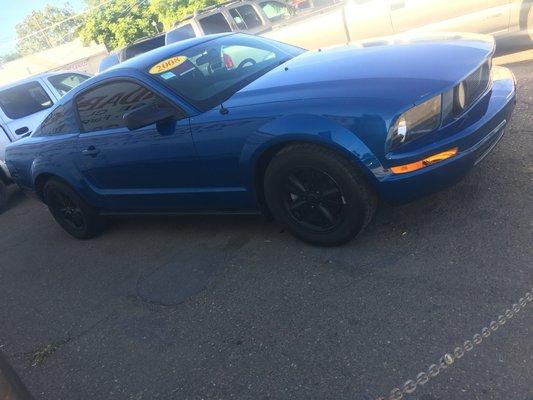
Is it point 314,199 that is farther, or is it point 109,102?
point 109,102

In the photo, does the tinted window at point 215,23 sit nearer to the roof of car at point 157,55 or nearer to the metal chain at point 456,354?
the roof of car at point 157,55

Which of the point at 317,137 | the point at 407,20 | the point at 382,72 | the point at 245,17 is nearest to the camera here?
the point at 317,137

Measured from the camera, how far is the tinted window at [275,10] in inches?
455

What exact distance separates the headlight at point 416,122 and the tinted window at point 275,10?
9032 millimetres

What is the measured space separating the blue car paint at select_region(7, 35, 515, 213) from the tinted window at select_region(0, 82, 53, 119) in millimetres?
3920

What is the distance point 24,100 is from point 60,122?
3.87 metres

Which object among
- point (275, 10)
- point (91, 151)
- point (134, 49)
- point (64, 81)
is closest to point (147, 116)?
point (91, 151)

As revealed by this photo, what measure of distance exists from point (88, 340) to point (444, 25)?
563 centimetres

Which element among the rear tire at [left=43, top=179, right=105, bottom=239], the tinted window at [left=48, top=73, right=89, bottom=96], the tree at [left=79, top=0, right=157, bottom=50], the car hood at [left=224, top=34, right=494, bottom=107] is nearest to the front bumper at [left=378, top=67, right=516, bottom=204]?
the car hood at [left=224, top=34, right=494, bottom=107]

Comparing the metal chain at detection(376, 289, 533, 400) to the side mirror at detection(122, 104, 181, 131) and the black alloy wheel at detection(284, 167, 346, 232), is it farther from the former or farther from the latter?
the side mirror at detection(122, 104, 181, 131)

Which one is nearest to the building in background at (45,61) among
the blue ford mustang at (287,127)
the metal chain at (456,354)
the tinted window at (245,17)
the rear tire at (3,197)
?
the tinted window at (245,17)

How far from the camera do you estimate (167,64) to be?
4129 mm

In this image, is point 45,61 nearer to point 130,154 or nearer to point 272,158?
point 130,154

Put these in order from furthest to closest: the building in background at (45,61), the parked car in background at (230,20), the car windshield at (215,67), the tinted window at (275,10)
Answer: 1. the building in background at (45,61)
2. the tinted window at (275,10)
3. the parked car in background at (230,20)
4. the car windshield at (215,67)
